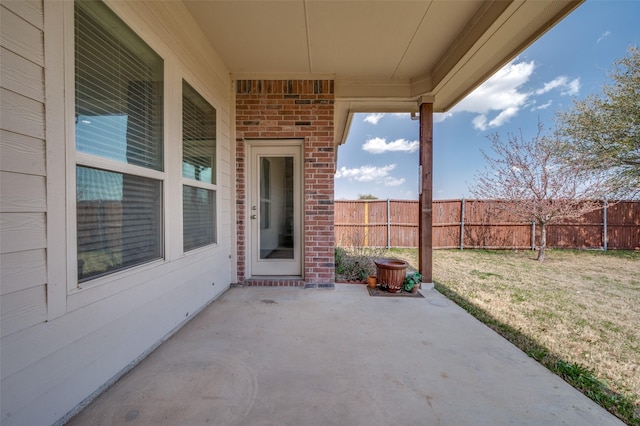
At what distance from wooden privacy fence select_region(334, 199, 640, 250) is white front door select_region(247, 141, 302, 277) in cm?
355

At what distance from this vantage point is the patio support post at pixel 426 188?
3471mm

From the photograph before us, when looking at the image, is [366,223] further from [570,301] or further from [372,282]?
[570,301]

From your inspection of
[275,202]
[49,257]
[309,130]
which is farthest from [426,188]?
[49,257]

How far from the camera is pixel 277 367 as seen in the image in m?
1.68

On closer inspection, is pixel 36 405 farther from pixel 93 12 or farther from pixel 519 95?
pixel 519 95

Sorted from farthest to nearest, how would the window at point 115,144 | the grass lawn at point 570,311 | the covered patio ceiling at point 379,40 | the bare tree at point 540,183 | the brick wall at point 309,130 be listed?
1. the bare tree at point 540,183
2. the brick wall at point 309,130
3. the covered patio ceiling at point 379,40
4. the grass lawn at point 570,311
5. the window at point 115,144

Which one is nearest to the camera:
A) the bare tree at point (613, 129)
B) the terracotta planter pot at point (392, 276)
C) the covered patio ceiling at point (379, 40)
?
the covered patio ceiling at point (379, 40)

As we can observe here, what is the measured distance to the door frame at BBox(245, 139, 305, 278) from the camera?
11.7ft

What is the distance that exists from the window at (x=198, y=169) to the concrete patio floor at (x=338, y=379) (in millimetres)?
937

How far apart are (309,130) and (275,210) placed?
127 centimetres

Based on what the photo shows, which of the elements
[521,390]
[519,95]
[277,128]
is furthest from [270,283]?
[519,95]

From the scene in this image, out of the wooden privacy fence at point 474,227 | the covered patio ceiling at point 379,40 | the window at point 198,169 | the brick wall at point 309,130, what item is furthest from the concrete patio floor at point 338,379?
the wooden privacy fence at point 474,227

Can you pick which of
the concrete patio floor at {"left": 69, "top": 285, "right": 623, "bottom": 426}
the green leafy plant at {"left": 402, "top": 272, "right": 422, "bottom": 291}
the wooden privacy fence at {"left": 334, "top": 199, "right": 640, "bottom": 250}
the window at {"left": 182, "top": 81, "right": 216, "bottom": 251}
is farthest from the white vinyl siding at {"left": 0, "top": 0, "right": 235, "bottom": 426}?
the wooden privacy fence at {"left": 334, "top": 199, "right": 640, "bottom": 250}

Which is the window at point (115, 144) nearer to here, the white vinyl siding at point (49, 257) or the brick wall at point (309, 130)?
the white vinyl siding at point (49, 257)
